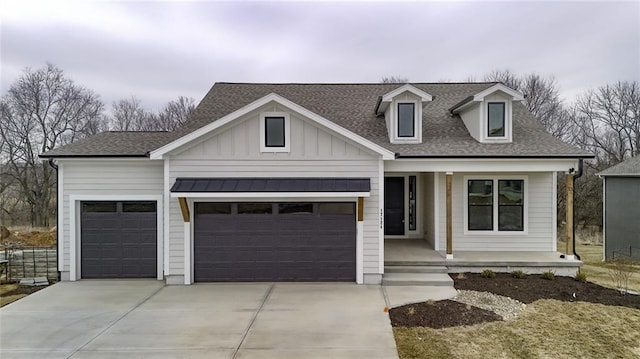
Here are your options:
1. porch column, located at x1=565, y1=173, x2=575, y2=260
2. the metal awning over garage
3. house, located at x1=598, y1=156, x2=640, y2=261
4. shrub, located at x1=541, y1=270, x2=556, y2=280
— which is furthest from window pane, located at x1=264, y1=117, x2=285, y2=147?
house, located at x1=598, y1=156, x2=640, y2=261

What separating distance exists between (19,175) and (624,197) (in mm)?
35134

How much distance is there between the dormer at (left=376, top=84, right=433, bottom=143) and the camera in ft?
37.4

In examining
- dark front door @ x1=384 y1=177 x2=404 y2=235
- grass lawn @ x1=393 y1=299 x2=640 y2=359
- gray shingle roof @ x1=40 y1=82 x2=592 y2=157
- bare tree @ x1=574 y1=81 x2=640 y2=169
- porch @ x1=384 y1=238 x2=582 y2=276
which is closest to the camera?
grass lawn @ x1=393 y1=299 x2=640 y2=359

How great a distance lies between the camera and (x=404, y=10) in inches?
527

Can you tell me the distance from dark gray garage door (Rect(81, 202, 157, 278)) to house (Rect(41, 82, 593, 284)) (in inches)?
1.1

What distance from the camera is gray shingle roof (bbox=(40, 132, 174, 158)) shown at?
9.77 meters

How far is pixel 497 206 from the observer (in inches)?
449

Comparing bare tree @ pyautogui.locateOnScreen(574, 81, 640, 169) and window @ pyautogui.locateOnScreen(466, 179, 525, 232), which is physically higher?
bare tree @ pyautogui.locateOnScreen(574, 81, 640, 169)

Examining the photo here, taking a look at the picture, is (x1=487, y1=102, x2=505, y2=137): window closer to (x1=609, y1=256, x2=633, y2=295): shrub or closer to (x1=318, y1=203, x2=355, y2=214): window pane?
(x1=609, y1=256, x2=633, y2=295): shrub

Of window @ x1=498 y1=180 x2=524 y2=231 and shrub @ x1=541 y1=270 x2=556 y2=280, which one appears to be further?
window @ x1=498 y1=180 x2=524 y2=231

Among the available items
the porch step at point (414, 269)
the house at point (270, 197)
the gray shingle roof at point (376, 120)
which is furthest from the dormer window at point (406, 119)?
the porch step at point (414, 269)

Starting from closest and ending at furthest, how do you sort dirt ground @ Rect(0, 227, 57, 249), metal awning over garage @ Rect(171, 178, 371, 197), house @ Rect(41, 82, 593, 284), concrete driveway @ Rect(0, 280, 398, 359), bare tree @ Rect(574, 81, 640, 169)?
concrete driveway @ Rect(0, 280, 398, 359), metal awning over garage @ Rect(171, 178, 371, 197), house @ Rect(41, 82, 593, 284), dirt ground @ Rect(0, 227, 57, 249), bare tree @ Rect(574, 81, 640, 169)

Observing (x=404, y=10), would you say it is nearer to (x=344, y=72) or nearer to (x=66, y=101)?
(x=344, y=72)

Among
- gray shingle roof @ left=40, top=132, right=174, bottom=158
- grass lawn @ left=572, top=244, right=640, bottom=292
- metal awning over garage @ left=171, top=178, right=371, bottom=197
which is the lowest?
grass lawn @ left=572, top=244, right=640, bottom=292
